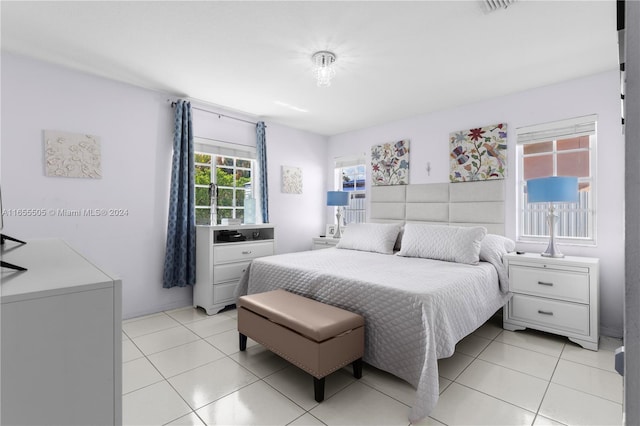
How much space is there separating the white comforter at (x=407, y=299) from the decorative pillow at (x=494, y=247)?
4.6 inches

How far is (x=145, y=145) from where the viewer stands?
3395 mm

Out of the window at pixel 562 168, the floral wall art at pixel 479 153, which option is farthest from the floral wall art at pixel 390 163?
the window at pixel 562 168

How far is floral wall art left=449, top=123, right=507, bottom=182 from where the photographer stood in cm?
348

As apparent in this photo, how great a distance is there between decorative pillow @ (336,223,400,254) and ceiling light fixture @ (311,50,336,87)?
5.82ft

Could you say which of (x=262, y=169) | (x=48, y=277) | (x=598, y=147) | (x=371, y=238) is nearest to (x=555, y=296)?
(x=598, y=147)

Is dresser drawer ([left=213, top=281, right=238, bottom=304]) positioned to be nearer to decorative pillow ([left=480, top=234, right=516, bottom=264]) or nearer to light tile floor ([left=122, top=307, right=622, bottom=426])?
light tile floor ([left=122, top=307, right=622, bottom=426])

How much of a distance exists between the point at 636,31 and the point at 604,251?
3.41 meters

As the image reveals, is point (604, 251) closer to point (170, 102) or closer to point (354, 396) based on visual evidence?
point (354, 396)

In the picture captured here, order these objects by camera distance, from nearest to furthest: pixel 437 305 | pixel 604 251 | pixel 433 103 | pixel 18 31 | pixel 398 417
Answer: pixel 398 417
pixel 437 305
pixel 18 31
pixel 604 251
pixel 433 103

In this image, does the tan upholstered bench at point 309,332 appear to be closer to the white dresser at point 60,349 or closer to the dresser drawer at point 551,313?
the white dresser at point 60,349

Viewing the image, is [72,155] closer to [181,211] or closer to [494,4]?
[181,211]

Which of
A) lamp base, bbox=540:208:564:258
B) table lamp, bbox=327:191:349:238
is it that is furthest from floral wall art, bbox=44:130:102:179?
lamp base, bbox=540:208:564:258

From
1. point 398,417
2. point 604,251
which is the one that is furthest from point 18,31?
point 604,251

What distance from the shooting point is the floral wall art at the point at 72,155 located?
2.82 metres
